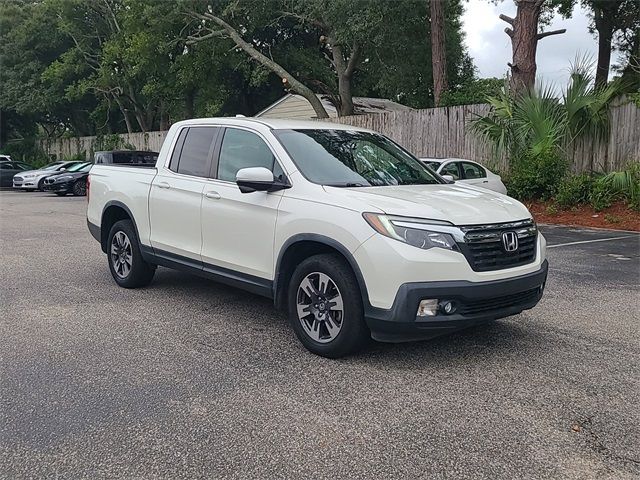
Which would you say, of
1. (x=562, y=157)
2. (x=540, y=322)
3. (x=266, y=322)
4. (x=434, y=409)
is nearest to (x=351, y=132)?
(x=266, y=322)

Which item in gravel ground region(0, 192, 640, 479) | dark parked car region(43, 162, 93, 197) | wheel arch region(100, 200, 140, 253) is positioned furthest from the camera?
dark parked car region(43, 162, 93, 197)

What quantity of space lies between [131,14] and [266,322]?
25.4m

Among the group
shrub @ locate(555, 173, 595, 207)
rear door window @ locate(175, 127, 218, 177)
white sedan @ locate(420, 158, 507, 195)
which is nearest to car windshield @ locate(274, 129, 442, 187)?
rear door window @ locate(175, 127, 218, 177)

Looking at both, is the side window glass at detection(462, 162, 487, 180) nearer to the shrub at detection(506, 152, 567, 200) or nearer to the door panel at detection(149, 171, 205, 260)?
the shrub at detection(506, 152, 567, 200)

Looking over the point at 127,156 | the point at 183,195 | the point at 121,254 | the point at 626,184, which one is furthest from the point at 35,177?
the point at 626,184

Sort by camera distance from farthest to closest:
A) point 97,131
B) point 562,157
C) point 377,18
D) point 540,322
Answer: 1. point 97,131
2. point 377,18
3. point 562,157
4. point 540,322

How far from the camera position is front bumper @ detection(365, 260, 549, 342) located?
4051 mm

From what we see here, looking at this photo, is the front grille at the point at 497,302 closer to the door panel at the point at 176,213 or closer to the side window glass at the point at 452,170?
the door panel at the point at 176,213

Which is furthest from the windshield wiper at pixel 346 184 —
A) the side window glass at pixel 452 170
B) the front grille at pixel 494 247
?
the side window glass at pixel 452 170

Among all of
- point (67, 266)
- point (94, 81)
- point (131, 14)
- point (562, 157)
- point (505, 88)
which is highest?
point (131, 14)

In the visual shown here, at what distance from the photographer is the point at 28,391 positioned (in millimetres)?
3959

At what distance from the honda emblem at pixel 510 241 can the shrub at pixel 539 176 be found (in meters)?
9.70

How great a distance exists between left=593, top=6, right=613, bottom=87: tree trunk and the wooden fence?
30.0ft

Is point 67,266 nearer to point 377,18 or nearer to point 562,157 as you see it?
point 562,157
